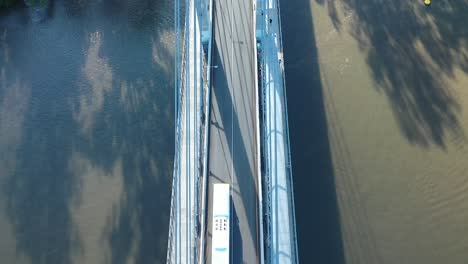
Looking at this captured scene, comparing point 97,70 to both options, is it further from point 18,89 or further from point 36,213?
point 36,213

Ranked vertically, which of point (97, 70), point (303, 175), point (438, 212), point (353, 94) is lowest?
point (438, 212)

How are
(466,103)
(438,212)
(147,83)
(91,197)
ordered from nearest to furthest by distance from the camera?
(438,212) < (91,197) < (466,103) < (147,83)

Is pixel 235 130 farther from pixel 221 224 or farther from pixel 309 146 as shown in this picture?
pixel 221 224

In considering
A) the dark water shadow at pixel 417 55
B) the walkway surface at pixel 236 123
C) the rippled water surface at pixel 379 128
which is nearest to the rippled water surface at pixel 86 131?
the walkway surface at pixel 236 123

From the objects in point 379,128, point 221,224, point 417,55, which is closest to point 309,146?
point 379,128

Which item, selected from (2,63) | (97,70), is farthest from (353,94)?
(2,63)

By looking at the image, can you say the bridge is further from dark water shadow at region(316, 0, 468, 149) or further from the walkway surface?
dark water shadow at region(316, 0, 468, 149)

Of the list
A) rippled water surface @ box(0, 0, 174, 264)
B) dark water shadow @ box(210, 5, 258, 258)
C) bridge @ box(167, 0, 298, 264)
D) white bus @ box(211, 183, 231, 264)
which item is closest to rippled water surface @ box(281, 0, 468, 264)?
bridge @ box(167, 0, 298, 264)
